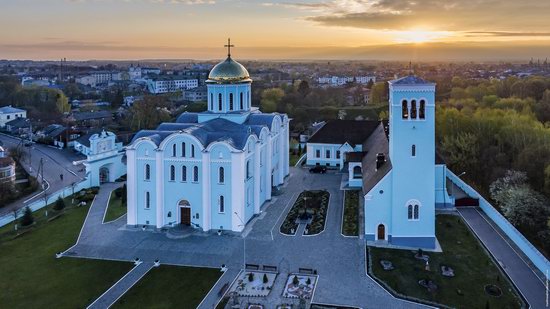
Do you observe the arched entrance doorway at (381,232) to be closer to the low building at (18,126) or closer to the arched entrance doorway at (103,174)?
the arched entrance doorway at (103,174)

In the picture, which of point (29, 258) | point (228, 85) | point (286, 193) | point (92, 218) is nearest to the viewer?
point (29, 258)

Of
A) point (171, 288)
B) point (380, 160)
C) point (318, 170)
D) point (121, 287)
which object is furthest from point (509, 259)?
point (318, 170)

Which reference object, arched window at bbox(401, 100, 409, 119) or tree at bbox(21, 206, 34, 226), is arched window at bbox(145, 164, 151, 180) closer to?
tree at bbox(21, 206, 34, 226)

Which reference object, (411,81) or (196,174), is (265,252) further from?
(411,81)

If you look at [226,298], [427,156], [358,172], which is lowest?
[226,298]

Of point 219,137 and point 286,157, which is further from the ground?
point 219,137

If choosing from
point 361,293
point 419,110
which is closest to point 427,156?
point 419,110

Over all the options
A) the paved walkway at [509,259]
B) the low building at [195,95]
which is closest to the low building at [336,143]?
the paved walkway at [509,259]

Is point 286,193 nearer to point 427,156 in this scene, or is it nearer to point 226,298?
point 427,156

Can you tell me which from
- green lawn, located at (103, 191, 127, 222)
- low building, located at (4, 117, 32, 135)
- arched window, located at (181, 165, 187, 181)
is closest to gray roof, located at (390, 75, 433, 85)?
arched window, located at (181, 165, 187, 181)
